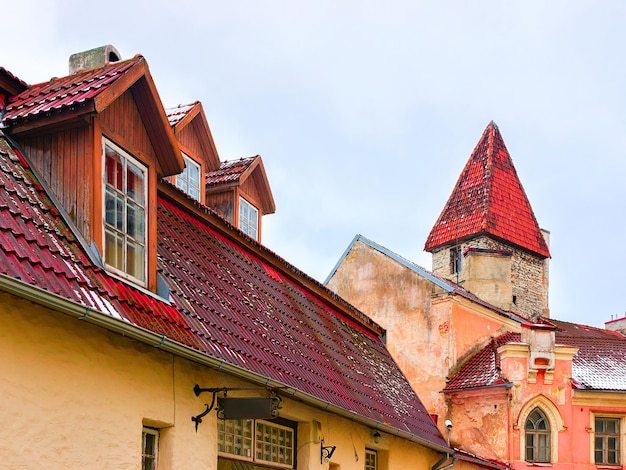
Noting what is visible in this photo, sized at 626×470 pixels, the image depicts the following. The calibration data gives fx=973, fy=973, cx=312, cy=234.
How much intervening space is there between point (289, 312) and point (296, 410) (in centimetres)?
191

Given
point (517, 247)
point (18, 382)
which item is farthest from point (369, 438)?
point (517, 247)

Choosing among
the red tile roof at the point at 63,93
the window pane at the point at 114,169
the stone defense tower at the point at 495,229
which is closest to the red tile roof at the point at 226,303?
the red tile roof at the point at 63,93

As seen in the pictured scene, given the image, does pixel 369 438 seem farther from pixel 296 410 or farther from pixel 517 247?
pixel 517 247

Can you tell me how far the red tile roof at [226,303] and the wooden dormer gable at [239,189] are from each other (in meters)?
2.25

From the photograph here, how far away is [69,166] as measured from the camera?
8.77 metres

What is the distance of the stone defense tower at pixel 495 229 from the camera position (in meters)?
Result: 39.7

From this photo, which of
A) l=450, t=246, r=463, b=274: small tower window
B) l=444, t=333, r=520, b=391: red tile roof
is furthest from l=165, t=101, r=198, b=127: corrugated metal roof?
l=450, t=246, r=463, b=274: small tower window

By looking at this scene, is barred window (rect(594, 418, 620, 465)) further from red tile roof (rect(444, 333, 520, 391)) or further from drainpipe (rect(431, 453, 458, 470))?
drainpipe (rect(431, 453, 458, 470))

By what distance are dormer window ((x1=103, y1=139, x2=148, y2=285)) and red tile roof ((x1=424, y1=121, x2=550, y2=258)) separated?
30807 millimetres

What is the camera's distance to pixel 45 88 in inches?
371

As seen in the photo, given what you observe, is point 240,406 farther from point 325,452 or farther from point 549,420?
point 549,420

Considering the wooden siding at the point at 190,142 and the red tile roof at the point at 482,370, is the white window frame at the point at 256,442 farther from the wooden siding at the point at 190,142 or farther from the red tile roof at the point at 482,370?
the red tile roof at the point at 482,370

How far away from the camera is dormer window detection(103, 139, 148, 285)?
29.6ft

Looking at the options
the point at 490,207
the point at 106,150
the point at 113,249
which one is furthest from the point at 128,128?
the point at 490,207
